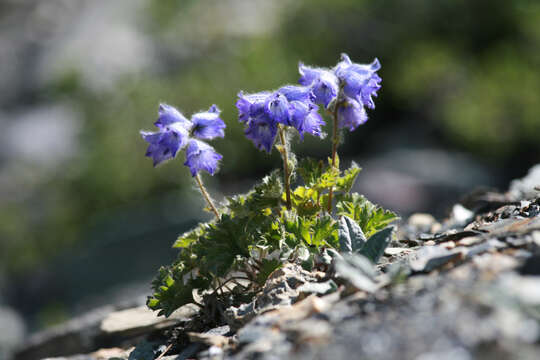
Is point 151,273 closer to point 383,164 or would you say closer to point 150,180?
point 150,180

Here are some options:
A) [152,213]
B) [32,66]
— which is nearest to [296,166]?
[152,213]

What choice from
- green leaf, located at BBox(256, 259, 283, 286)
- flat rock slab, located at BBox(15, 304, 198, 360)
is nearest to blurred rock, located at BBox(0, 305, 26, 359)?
flat rock slab, located at BBox(15, 304, 198, 360)

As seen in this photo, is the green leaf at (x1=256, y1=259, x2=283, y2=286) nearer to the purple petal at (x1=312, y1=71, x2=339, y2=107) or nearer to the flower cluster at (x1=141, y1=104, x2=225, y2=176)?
the flower cluster at (x1=141, y1=104, x2=225, y2=176)

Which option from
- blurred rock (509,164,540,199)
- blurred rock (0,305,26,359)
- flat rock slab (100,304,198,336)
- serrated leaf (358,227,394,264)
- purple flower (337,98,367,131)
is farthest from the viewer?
blurred rock (0,305,26,359)

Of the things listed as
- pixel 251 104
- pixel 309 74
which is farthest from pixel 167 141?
pixel 309 74

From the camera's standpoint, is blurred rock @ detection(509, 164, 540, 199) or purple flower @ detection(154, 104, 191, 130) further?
blurred rock @ detection(509, 164, 540, 199)

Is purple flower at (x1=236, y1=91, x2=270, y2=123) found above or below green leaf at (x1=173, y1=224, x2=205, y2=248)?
above

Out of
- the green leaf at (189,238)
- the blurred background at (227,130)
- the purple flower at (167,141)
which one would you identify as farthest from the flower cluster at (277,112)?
the blurred background at (227,130)
